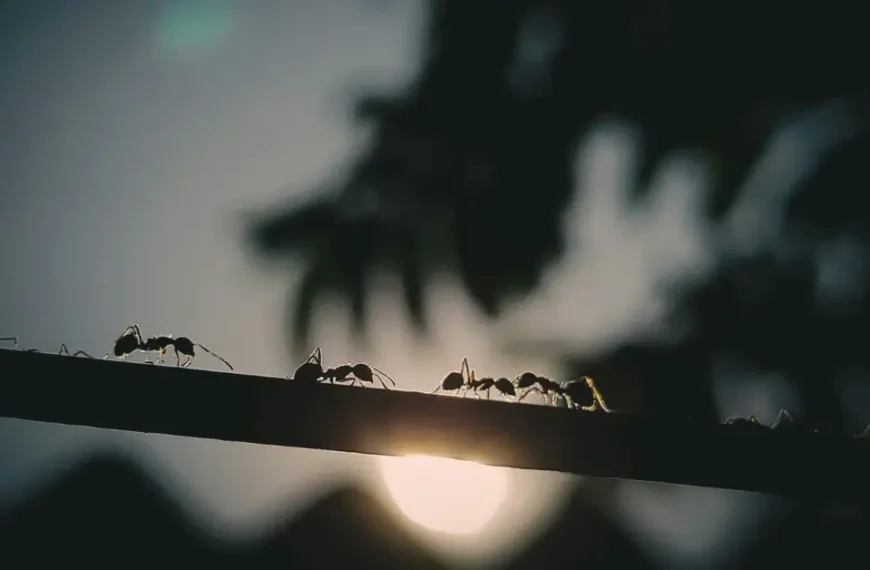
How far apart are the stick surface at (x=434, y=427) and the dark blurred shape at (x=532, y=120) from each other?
1573 millimetres

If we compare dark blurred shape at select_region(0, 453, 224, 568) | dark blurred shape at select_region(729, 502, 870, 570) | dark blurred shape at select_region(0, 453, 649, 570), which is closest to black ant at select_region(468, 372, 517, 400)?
dark blurred shape at select_region(729, 502, 870, 570)

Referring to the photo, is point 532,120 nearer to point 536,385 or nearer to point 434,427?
point 536,385

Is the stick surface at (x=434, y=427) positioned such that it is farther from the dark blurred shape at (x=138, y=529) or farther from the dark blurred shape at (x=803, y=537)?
the dark blurred shape at (x=138, y=529)

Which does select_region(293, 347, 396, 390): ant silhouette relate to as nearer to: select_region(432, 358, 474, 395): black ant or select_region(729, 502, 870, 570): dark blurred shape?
select_region(432, 358, 474, 395): black ant

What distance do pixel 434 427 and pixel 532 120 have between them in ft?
6.80

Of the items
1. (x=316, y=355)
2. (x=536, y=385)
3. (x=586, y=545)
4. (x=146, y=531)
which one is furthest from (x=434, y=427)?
(x=146, y=531)

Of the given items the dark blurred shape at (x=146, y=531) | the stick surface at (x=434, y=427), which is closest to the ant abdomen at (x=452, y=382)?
the stick surface at (x=434, y=427)

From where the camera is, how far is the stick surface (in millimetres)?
1228

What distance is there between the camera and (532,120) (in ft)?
10.2

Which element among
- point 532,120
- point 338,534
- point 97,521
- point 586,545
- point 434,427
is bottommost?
point 434,427

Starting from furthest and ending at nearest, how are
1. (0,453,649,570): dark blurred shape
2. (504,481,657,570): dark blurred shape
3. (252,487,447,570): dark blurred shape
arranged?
(0,453,649,570): dark blurred shape < (252,487,447,570): dark blurred shape < (504,481,657,570): dark blurred shape

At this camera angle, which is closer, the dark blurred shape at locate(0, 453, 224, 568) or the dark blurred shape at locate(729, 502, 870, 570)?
the dark blurred shape at locate(729, 502, 870, 570)

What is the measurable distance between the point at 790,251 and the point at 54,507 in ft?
55.8

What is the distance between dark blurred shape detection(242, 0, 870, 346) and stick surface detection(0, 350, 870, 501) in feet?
5.16
